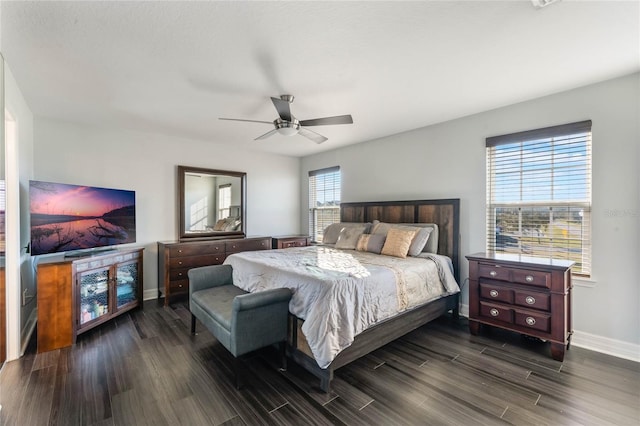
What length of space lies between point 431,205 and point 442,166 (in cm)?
57

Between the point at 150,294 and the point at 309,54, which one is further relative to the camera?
the point at 150,294

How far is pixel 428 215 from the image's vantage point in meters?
4.04

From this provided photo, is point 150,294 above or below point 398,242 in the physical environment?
below

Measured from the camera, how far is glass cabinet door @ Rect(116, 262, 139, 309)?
11.8 ft

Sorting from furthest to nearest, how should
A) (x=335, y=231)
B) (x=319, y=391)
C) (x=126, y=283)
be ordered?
1. (x=335, y=231)
2. (x=126, y=283)
3. (x=319, y=391)

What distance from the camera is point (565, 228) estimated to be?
9.89ft

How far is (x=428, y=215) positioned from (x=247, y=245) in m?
3.04

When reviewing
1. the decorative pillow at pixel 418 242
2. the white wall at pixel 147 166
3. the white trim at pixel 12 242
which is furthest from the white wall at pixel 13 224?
the decorative pillow at pixel 418 242

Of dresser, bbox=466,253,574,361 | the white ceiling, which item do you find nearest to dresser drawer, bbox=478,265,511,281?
dresser, bbox=466,253,574,361

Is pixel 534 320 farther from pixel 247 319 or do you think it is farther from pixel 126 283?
pixel 126 283

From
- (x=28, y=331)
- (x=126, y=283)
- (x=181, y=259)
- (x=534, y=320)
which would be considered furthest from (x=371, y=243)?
(x=28, y=331)

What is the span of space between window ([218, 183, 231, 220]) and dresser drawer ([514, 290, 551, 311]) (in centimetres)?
450

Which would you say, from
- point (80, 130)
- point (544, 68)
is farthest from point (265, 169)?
point (544, 68)

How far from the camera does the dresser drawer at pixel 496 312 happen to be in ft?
9.52
